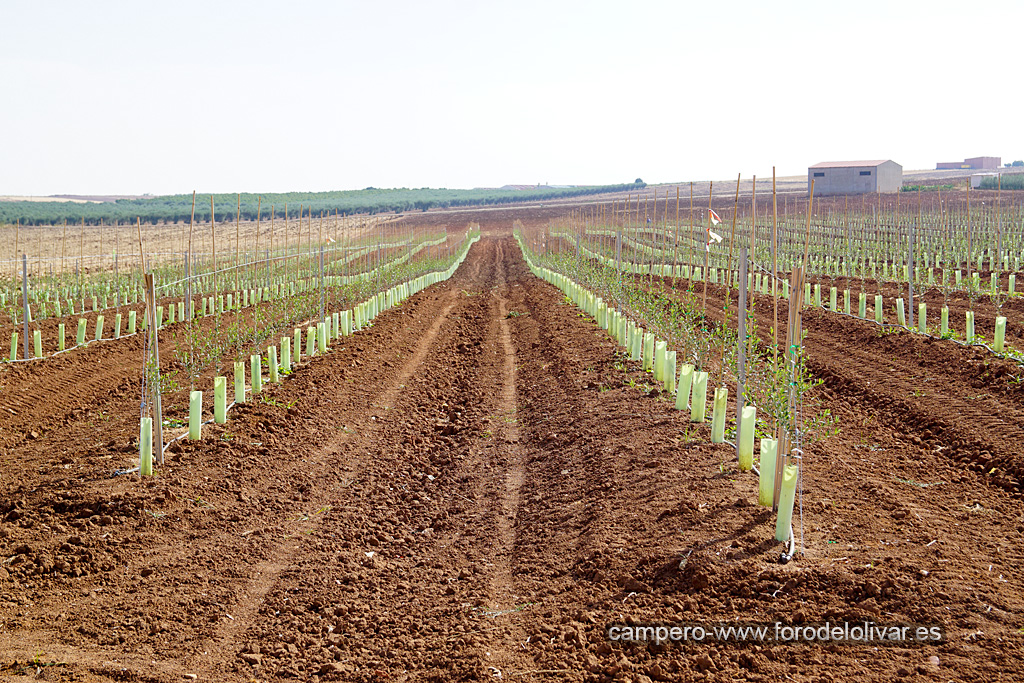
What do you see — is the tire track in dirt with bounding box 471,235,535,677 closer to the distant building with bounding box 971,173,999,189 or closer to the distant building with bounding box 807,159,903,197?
the distant building with bounding box 807,159,903,197

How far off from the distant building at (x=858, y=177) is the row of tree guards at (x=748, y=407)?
64694 millimetres

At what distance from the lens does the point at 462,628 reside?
496 centimetres

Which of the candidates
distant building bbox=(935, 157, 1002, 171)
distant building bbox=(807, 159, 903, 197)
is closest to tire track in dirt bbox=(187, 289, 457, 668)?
distant building bbox=(807, 159, 903, 197)

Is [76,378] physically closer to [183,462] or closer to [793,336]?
[183,462]

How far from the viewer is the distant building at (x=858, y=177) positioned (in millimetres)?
71000

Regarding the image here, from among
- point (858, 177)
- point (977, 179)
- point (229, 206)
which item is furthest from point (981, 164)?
point (229, 206)

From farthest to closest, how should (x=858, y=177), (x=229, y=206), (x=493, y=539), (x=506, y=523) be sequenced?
(x=229, y=206) < (x=858, y=177) < (x=506, y=523) < (x=493, y=539)

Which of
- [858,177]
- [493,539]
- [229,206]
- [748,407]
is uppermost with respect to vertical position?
[229,206]

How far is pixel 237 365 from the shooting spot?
33.2 ft

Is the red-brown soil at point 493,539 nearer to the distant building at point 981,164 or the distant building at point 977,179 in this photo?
the distant building at point 977,179

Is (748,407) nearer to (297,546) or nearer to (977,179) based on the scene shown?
(297,546)

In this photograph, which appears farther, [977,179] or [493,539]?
[977,179]

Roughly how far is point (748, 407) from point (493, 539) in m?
2.35

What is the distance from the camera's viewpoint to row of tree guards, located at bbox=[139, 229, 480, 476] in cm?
740
